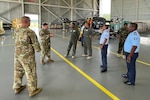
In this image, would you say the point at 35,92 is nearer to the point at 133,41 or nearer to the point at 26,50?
the point at 26,50

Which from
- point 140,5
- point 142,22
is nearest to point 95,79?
point 142,22

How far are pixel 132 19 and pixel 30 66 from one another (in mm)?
22947

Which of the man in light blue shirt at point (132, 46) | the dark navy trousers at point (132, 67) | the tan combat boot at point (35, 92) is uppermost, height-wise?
the man in light blue shirt at point (132, 46)

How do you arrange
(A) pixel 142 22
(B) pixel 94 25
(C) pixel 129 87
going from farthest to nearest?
(A) pixel 142 22 → (B) pixel 94 25 → (C) pixel 129 87

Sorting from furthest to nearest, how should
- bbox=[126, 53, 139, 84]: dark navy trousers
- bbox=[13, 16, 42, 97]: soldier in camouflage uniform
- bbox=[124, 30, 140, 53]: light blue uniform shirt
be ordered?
bbox=[126, 53, 139, 84]: dark navy trousers < bbox=[124, 30, 140, 53]: light blue uniform shirt < bbox=[13, 16, 42, 97]: soldier in camouflage uniform

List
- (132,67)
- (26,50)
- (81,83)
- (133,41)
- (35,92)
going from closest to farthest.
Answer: (26,50), (35,92), (133,41), (132,67), (81,83)

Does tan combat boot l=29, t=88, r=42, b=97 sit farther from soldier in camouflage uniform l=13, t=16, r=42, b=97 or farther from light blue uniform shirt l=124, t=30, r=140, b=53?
light blue uniform shirt l=124, t=30, r=140, b=53

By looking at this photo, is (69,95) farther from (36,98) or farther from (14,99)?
(14,99)

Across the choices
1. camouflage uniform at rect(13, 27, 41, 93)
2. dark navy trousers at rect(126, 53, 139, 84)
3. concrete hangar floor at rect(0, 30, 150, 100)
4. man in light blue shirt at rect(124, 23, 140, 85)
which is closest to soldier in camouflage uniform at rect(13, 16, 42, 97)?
camouflage uniform at rect(13, 27, 41, 93)

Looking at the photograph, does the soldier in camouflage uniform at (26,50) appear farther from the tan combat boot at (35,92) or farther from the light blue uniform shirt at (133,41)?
the light blue uniform shirt at (133,41)

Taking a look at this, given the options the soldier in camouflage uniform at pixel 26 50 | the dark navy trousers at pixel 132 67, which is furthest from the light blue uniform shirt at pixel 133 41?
the soldier in camouflage uniform at pixel 26 50

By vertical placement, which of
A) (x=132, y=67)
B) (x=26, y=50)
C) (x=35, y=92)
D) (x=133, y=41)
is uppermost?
(x=133, y=41)

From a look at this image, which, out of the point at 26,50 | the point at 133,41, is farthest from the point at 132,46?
the point at 26,50

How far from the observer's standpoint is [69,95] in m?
3.63
